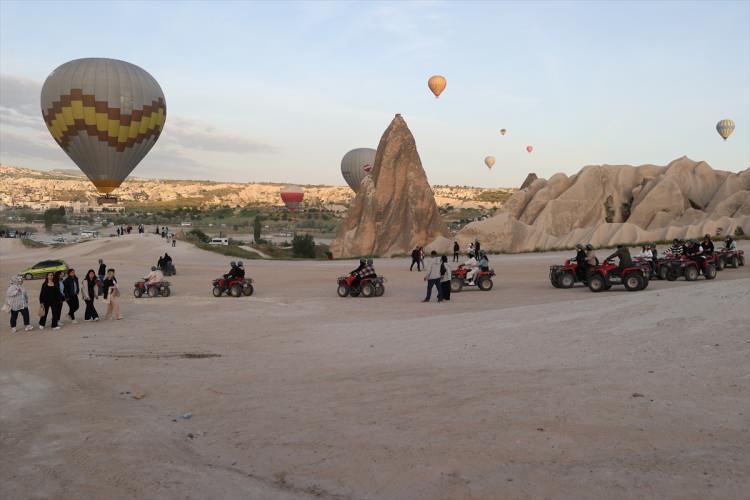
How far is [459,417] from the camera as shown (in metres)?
7.38

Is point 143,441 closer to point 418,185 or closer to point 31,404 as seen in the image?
point 31,404

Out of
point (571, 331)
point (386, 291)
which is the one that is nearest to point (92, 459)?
point (571, 331)

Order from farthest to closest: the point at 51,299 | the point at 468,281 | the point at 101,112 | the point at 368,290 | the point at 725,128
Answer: the point at 725,128 < the point at 101,112 < the point at 468,281 < the point at 368,290 < the point at 51,299

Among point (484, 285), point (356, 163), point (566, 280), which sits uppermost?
point (356, 163)

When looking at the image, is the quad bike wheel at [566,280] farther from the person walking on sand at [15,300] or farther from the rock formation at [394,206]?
the rock formation at [394,206]

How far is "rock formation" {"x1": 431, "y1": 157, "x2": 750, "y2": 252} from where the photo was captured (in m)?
60.0

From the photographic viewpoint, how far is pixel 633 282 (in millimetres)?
19234

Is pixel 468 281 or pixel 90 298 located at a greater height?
pixel 468 281

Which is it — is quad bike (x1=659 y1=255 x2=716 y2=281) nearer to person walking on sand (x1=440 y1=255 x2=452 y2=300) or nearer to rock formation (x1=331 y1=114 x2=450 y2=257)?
person walking on sand (x1=440 y1=255 x2=452 y2=300)

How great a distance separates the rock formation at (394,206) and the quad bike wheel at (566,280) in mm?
32845

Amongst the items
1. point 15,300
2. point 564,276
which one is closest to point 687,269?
point 564,276

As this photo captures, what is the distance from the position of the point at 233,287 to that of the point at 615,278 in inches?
507

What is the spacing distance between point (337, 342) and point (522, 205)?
61.8 meters

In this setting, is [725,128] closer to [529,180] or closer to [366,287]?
[529,180]
